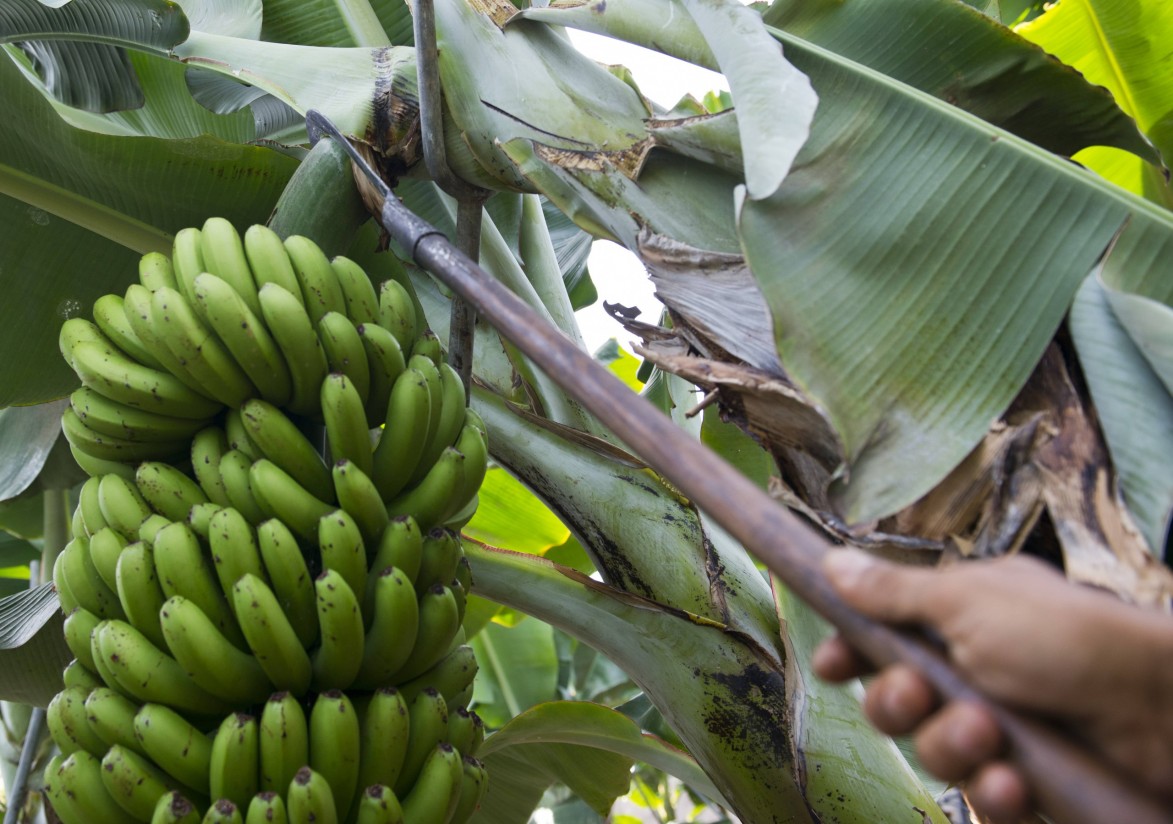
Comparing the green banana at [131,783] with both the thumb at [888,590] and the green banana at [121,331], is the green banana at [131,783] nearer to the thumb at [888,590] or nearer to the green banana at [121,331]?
the green banana at [121,331]

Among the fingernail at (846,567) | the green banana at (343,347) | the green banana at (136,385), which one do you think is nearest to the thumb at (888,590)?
the fingernail at (846,567)

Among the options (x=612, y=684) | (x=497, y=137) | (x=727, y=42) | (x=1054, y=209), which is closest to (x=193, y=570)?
(x=497, y=137)

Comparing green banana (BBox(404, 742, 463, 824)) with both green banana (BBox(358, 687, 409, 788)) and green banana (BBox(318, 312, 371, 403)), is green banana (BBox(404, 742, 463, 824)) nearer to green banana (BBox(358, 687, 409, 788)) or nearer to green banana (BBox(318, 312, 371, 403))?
green banana (BBox(358, 687, 409, 788))

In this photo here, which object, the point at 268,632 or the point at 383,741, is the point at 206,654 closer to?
the point at 268,632

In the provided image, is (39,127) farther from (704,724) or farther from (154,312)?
(704,724)

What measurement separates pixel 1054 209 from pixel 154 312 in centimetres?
81

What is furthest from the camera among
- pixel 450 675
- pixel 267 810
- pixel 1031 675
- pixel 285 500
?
pixel 450 675

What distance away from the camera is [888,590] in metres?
0.36

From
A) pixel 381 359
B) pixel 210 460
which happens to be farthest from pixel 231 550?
pixel 381 359

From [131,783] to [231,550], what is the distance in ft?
0.65

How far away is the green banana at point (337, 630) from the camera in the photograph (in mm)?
A: 731

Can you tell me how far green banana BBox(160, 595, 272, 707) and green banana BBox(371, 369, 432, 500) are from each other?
21cm

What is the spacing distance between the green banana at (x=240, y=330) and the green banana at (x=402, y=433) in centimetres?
11

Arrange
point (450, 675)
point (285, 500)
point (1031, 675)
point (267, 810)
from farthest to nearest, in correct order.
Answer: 1. point (450, 675)
2. point (285, 500)
3. point (267, 810)
4. point (1031, 675)
